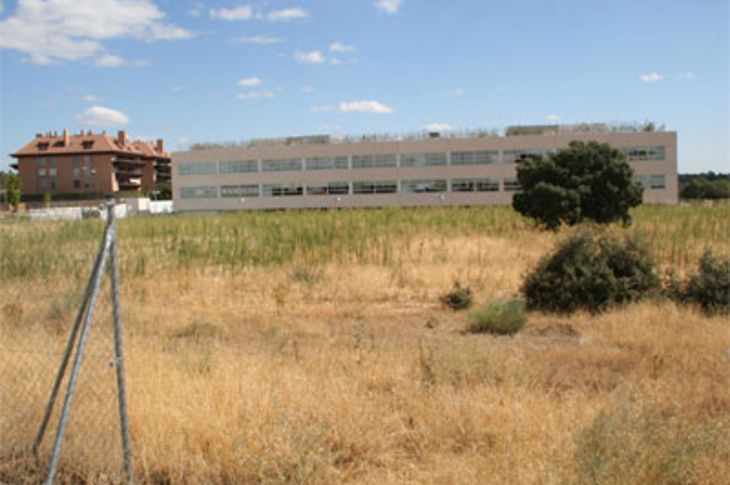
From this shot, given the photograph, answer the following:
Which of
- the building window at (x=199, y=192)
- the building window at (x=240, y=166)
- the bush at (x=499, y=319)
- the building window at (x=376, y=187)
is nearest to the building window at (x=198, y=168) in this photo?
the building window at (x=240, y=166)

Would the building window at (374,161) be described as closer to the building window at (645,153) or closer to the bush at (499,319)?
the building window at (645,153)

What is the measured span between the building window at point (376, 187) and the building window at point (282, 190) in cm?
734

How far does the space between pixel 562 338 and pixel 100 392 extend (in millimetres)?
6702

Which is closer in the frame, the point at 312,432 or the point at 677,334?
the point at 312,432

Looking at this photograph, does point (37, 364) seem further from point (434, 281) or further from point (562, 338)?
point (434, 281)

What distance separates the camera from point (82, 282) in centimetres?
1305

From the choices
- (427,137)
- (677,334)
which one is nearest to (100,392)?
(677,334)

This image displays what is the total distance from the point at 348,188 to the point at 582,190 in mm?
56590

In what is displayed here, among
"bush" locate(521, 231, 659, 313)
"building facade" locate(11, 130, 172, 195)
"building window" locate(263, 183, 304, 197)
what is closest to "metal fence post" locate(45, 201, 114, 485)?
"bush" locate(521, 231, 659, 313)

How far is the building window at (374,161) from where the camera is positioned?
84750 millimetres

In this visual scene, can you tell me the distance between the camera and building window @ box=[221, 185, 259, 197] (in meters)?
89.9

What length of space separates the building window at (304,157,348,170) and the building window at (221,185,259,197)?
26.0 ft

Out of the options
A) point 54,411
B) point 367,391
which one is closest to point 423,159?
point 367,391

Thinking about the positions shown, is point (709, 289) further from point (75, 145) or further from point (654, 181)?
point (75, 145)
